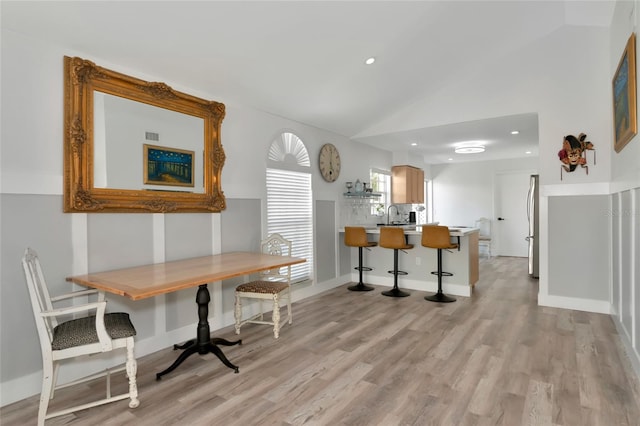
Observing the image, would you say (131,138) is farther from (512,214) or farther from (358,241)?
(512,214)

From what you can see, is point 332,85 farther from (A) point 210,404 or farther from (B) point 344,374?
(A) point 210,404

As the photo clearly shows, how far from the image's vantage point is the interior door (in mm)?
8062

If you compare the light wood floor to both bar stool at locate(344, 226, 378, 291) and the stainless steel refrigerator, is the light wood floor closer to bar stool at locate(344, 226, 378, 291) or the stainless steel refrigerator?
bar stool at locate(344, 226, 378, 291)

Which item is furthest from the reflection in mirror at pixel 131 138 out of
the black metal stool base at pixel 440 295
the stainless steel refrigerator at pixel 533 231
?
the stainless steel refrigerator at pixel 533 231

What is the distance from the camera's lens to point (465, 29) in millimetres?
3615

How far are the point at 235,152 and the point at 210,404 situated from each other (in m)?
2.48

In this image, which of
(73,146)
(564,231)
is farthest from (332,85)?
(564,231)

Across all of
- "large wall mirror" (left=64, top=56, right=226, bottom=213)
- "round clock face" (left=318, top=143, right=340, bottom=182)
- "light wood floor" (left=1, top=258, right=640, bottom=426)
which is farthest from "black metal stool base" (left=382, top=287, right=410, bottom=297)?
"large wall mirror" (left=64, top=56, right=226, bottom=213)

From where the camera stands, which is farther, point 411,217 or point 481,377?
point 411,217

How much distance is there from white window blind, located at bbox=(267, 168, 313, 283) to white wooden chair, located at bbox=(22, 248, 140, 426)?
223 centimetres

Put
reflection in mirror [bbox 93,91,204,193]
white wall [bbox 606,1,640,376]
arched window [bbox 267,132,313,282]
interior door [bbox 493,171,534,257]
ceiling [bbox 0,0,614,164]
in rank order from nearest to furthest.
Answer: ceiling [bbox 0,0,614,164] → white wall [bbox 606,1,640,376] → reflection in mirror [bbox 93,91,204,193] → arched window [bbox 267,132,313,282] → interior door [bbox 493,171,534,257]

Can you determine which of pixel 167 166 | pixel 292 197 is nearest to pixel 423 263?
pixel 292 197

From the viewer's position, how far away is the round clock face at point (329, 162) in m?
5.07

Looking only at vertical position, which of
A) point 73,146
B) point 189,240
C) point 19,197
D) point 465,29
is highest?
point 465,29
